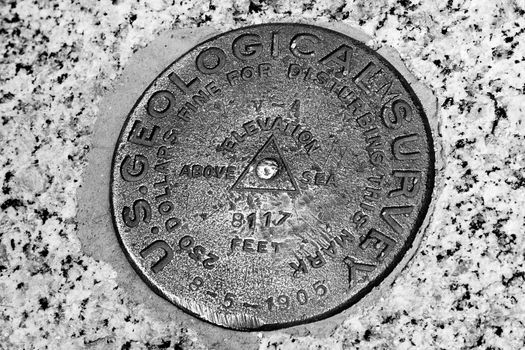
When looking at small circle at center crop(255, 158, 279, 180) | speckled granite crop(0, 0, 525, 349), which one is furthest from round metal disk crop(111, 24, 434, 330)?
speckled granite crop(0, 0, 525, 349)

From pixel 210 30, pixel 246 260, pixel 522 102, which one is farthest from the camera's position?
pixel 210 30

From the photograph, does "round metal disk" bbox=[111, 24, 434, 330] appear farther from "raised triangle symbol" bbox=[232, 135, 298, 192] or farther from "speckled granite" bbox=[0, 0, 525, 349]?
"speckled granite" bbox=[0, 0, 525, 349]

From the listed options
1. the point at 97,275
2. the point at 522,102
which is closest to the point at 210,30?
the point at 97,275

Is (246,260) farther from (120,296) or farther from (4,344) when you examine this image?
(4,344)

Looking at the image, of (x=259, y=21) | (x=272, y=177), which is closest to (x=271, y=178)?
(x=272, y=177)

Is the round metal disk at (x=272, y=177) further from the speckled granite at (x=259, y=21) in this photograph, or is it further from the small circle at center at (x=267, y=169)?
the speckled granite at (x=259, y=21)

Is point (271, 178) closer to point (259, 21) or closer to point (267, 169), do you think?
point (267, 169)

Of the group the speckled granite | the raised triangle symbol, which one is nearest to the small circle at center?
the raised triangle symbol

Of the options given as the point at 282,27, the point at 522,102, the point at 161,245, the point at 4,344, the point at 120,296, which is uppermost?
the point at 282,27
